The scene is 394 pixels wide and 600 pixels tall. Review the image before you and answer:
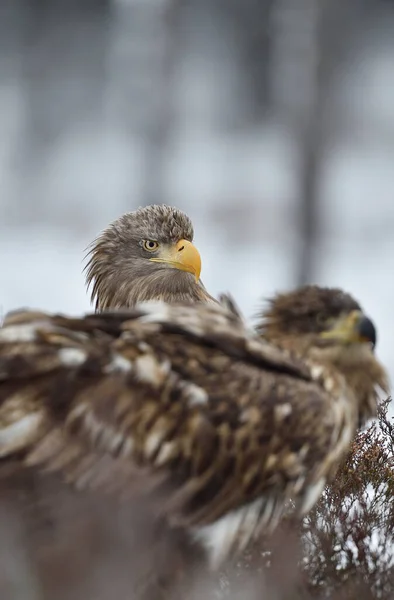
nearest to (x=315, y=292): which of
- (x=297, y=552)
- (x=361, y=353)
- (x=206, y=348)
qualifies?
(x=361, y=353)

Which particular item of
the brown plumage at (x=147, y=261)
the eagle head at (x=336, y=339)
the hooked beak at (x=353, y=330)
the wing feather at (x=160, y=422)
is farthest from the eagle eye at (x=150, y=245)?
the wing feather at (x=160, y=422)

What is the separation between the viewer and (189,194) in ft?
34.1

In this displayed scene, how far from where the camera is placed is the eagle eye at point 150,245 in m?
6.20

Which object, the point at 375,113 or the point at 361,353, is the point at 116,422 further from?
the point at 375,113

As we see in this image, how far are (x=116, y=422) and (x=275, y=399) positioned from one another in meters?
0.51

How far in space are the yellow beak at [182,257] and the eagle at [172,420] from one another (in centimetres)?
249

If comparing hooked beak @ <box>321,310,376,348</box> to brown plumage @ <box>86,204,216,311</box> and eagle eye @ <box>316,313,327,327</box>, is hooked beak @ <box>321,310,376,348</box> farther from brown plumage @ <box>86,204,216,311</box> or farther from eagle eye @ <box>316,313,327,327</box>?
brown plumage @ <box>86,204,216,311</box>

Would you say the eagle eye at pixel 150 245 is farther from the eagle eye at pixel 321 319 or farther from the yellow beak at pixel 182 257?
the eagle eye at pixel 321 319

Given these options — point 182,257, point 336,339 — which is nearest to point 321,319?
point 336,339

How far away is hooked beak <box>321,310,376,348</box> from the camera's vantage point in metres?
3.60

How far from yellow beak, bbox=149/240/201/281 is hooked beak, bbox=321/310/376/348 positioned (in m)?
2.39

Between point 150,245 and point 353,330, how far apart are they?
9.02 ft

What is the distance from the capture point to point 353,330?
11.9 ft

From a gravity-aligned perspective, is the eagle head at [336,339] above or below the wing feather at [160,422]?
above
